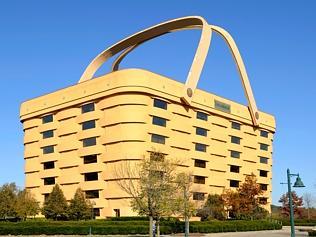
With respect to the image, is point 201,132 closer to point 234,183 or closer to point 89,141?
point 234,183

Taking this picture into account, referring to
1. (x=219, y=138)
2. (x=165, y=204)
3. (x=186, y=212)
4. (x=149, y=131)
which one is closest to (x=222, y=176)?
(x=219, y=138)

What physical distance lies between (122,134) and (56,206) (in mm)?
14263

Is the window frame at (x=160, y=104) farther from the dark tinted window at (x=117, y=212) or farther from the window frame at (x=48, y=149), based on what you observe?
the window frame at (x=48, y=149)

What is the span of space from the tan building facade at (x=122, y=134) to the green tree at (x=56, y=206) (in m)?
4.22

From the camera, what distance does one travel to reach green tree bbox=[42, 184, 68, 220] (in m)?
68.7

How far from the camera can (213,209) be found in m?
74.8

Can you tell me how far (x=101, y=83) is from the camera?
71750 millimetres

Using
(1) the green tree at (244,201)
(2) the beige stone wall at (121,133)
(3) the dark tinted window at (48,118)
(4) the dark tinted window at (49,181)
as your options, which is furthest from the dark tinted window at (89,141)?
(1) the green tree at (244,201)

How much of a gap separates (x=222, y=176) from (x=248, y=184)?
28.0ft

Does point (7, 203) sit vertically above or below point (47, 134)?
below

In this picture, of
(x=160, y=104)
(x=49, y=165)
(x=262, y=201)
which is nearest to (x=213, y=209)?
(x=160, y=104)

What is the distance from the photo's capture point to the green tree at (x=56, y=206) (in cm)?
6872

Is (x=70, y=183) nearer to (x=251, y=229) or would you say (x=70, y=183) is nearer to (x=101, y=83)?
(x=101, y=83)

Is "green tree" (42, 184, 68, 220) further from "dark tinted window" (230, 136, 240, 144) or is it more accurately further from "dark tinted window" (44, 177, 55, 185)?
"dark tinted window" (230, 136, 240, 144)
